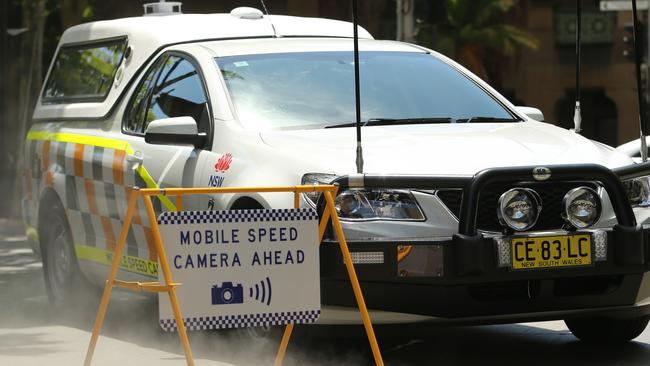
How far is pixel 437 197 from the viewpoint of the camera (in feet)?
22.5

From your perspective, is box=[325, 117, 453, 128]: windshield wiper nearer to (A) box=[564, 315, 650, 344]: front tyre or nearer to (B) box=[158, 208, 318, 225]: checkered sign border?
(A) box=[564, 315, 650, 344]: front tyre

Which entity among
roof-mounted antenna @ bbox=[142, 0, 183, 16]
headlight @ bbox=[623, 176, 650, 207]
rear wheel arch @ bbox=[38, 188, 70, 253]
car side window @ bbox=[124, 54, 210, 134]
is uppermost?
roof-mounted antenna @ bbox=[142, 0, 183, 16]

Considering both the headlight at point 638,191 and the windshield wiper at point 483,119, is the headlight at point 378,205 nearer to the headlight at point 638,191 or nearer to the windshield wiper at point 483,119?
the headlight at point 638,191

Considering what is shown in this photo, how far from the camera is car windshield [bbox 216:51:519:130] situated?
315 inches

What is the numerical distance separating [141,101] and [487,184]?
9.59ft

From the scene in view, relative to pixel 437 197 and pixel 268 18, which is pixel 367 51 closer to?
pixel 268 18

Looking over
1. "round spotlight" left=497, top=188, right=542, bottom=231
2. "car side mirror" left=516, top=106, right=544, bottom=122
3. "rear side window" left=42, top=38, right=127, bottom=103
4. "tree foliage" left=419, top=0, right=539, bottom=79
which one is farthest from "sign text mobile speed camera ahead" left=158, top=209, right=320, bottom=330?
"tree foliage" left=419, top=0, right=539, bottom=79

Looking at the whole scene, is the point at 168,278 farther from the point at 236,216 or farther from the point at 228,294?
the point at 236,216

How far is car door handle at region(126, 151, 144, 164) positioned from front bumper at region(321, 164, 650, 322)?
6.65ft

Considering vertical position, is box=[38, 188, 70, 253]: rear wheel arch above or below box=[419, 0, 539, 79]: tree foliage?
above

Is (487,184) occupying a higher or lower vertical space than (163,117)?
lower

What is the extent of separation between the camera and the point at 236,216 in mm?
6219

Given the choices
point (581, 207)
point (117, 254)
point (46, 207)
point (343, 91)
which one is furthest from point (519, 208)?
point (46, 207)

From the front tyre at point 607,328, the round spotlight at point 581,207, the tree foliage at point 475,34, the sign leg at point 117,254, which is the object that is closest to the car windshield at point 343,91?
the front tyre at point 607,328
